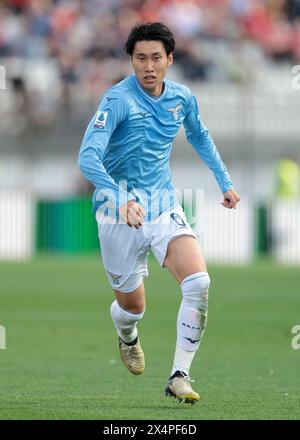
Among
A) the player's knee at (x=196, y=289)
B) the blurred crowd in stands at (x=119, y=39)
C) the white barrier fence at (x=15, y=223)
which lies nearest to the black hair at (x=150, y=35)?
the player's knee at (x=196, y=289)

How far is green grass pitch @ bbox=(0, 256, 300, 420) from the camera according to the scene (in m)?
8.52

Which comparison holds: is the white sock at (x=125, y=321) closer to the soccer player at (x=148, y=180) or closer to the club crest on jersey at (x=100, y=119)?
the soccer player at (x=148, y=180)

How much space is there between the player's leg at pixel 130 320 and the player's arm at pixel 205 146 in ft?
3.25

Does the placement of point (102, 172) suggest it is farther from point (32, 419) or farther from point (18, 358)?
point (18, 358)

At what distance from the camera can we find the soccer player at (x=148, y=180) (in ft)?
28.4

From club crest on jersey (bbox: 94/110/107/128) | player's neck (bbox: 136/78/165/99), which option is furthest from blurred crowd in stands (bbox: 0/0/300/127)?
club crest on jersey (bbox: 94/110/107/128)

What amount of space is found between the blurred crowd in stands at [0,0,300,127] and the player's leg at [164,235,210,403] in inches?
762

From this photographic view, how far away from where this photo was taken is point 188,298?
28.8 ft

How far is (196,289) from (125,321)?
50.9 inches

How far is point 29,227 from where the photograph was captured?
26922 mm

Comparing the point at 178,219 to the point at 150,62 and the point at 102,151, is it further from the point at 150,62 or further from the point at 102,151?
the point at 150,62

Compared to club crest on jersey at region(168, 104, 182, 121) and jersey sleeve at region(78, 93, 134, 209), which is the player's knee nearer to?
jersey sleeve at region(78, 93, 134, 209)

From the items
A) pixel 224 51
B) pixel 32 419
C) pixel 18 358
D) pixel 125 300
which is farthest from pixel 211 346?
Answer: pixel 224 51

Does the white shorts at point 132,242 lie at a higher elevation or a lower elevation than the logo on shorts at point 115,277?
higher
